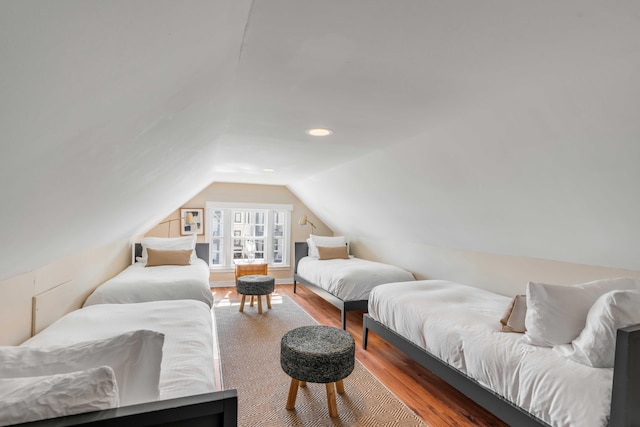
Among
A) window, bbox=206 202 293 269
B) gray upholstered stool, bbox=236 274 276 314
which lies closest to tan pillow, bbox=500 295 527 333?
gray upholstered stool, bbox=236 274 276 314

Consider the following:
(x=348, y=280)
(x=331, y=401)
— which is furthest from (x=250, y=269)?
(x=331, y=401)

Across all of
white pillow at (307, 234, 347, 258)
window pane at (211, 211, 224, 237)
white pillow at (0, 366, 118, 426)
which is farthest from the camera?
window pane at (211, 211, 224, 237)

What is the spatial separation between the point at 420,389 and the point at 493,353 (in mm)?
877

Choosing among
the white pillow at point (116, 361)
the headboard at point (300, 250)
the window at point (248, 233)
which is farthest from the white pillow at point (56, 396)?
the window at point (248, 233)

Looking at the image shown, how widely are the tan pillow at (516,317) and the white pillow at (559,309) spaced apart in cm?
15

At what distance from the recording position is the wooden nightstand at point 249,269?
18.7 ft

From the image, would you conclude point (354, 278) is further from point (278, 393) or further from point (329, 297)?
point (278, 393)

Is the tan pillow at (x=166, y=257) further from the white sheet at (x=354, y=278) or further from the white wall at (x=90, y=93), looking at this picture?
the white wall at (x=90, y=93)

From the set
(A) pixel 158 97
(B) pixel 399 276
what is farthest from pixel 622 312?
(B) pixel 399 276

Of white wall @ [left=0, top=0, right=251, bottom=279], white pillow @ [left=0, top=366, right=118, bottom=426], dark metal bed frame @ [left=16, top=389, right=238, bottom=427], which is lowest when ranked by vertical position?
dark metal bed frame @ [left=16, top=389, right=238, bottom=427]

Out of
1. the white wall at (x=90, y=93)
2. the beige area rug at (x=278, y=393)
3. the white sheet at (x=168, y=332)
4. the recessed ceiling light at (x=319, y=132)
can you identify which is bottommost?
the beige area rug at (x=278, y=393)

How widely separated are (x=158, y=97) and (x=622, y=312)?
7.40 feet

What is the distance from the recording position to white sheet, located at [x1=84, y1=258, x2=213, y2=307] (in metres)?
3.09

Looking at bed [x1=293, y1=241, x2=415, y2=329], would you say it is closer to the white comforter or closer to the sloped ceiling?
the white comforter
